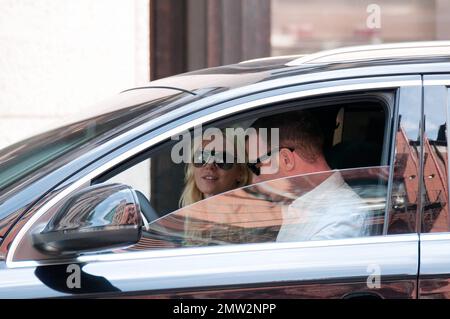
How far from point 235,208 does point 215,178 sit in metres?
0.51

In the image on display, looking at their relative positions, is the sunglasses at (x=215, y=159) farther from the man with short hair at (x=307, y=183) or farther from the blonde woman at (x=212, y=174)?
the man with short hair at (x=307, y=183)

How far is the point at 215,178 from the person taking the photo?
343 centimetres

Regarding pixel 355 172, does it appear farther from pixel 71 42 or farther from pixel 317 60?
pixel 71 42

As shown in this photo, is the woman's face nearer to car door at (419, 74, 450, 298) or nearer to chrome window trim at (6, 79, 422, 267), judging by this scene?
chrome window trim at (6, 79, 422, 267)

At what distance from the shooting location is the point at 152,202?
336 centimetres

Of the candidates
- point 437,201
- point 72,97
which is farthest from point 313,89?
point 72,97

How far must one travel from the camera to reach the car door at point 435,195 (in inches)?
107

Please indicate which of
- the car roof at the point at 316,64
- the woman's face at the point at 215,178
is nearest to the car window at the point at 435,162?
the car roof at the point at 316,64

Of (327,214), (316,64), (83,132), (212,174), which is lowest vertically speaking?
(327,214)

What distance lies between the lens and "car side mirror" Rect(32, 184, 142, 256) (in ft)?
8.57

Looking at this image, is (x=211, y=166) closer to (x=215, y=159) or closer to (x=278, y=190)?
(x=215, y=159)

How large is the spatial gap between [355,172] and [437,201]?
0.95 feet

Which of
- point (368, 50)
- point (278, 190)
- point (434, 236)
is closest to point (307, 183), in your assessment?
point (278, 190)

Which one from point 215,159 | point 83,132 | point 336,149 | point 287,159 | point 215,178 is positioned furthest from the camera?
point 336,149
